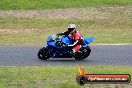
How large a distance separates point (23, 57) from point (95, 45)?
488 cm

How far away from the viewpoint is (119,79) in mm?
11453

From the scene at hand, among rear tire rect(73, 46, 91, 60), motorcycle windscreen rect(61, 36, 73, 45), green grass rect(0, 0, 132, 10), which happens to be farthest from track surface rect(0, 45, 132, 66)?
green grass rect(0, 0, 132, 10)

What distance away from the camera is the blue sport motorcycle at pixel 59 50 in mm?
19156

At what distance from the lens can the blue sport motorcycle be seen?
1916 centimetres

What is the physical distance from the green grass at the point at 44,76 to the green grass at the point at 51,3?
21039 millimetres

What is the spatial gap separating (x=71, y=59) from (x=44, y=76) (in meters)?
5.35

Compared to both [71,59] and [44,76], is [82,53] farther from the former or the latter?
[44,76]

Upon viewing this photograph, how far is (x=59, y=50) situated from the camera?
756 inches

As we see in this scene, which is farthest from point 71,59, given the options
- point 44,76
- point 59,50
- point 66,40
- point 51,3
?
point 51,3

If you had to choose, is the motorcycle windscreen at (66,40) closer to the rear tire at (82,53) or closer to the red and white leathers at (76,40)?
the red and white leathers at (76,40)

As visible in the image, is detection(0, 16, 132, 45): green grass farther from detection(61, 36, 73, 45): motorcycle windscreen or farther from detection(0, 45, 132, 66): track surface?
detection(61, 36, 73, 45): motorcycle windscreen

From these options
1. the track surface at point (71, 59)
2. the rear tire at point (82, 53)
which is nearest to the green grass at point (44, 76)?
the track surface at point (71, 59)

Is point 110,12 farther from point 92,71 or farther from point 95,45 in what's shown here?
point 92,71

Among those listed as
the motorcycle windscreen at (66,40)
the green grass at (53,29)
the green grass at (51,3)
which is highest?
the motorcycle windscreen at (66,40)
